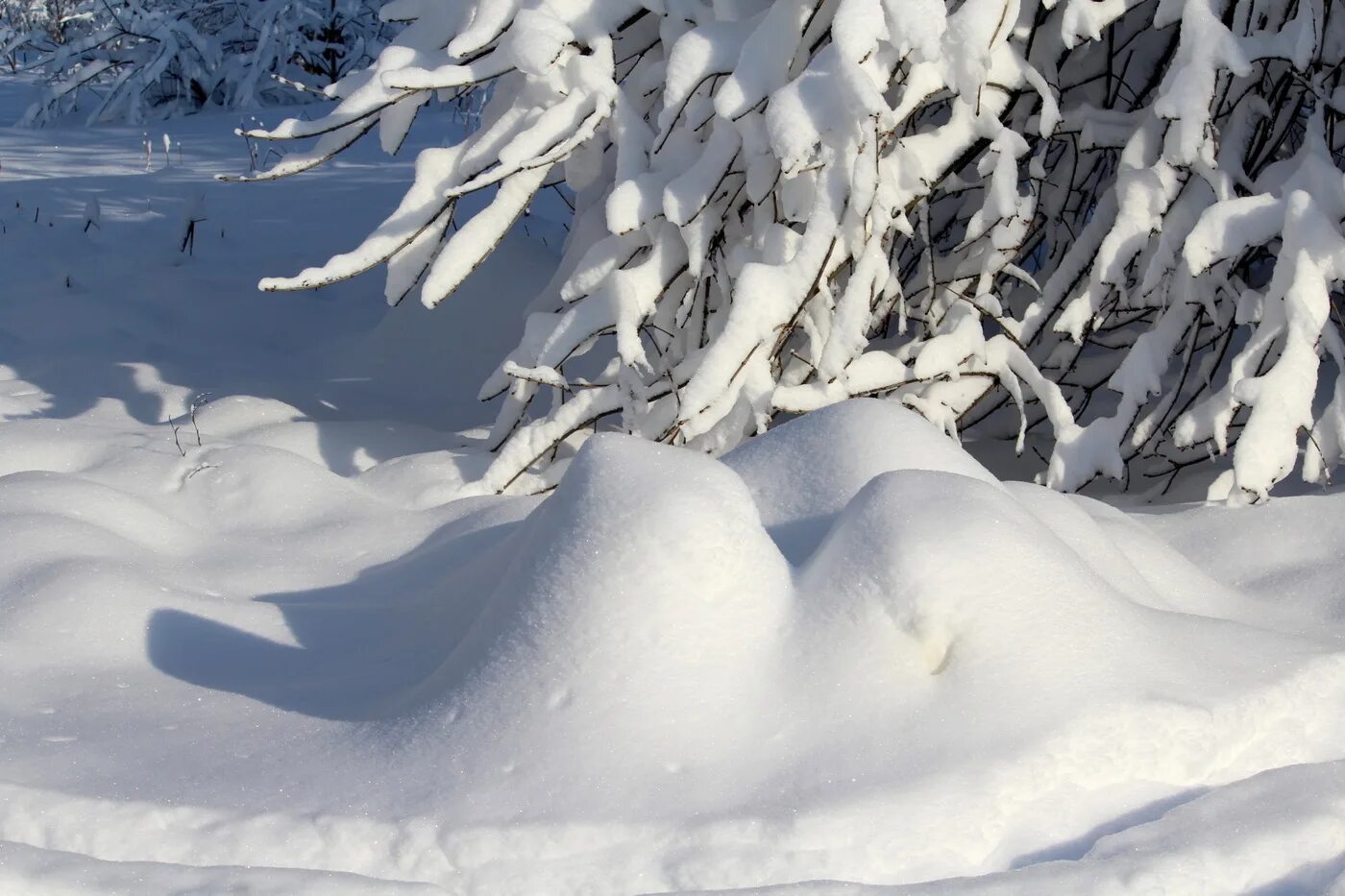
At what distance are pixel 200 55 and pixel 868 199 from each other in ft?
23.3

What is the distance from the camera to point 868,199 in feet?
7.75

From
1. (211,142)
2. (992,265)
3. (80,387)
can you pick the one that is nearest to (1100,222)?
(992,265)

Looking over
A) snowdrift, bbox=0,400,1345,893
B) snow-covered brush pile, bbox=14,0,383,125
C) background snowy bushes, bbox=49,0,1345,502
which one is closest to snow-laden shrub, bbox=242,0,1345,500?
background snowy bushes, bbox=49,0,1345,502

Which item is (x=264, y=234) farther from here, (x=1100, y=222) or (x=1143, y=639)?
(x=1143, y=639)

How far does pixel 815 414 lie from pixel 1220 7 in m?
1.17

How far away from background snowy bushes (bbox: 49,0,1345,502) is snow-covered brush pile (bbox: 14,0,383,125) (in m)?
5.15

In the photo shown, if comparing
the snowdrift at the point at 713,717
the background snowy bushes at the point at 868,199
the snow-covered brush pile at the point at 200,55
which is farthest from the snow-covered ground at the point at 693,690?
the snow-covered brush pile at the point at 200,55

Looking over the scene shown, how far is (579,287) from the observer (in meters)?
2.78

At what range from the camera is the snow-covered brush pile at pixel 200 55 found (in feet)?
25.4

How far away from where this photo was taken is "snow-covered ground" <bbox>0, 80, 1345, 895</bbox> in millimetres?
1313

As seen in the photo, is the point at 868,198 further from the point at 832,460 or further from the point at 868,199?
the point at 832,460

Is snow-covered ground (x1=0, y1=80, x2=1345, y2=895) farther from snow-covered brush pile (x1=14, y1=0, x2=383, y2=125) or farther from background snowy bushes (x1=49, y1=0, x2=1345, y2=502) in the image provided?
snow-covered brush pile (x1=14, y1=0, x2=383, y2=125)

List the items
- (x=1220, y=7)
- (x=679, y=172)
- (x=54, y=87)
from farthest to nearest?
1. (x=54, y=87)
2. (x=679, y=172)
3. (x=1220, y=7)

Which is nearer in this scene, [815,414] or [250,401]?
[815,414]
